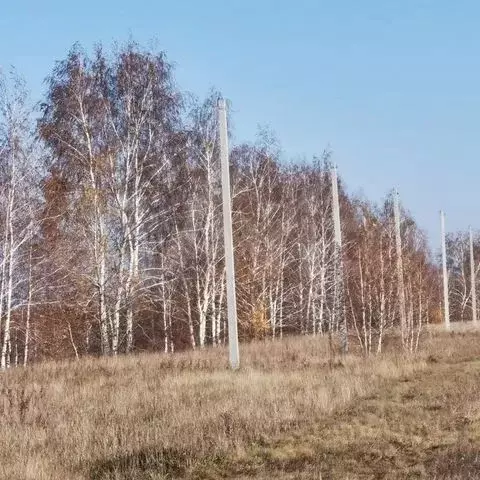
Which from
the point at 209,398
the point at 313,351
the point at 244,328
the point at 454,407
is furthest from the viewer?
the point at 244,328

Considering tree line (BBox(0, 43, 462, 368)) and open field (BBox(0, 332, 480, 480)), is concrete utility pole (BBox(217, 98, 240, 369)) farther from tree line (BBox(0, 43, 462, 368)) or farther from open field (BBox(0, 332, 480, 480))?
tree line (BBox(0, 43, 462, 368))

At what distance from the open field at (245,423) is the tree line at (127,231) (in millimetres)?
5003

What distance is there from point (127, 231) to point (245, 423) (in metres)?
13.2

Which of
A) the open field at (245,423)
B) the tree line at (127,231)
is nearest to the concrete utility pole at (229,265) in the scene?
the open field at (245,423)

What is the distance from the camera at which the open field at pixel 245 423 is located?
582 cm

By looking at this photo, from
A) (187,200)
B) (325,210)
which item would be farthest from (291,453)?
(325,210)

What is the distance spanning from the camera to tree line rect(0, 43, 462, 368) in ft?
58.0

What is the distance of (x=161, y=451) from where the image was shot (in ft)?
20.5

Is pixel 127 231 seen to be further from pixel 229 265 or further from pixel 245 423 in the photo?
pixel 245 423

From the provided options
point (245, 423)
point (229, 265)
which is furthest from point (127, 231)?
point (245, 423)

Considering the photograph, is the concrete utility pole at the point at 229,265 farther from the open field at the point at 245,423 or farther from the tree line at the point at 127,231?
the tree line at the point at 127,231

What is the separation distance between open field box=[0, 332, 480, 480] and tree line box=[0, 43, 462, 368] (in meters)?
5.00

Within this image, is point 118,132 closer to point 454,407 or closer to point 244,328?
point 244,328

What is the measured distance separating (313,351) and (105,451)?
11266mm
